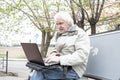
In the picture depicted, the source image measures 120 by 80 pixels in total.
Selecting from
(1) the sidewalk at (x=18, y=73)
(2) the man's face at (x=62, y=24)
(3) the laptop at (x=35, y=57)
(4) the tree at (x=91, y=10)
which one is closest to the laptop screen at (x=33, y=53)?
(3) the laptop at (x=35, y=57)

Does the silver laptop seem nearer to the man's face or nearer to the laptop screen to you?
the laptop screen

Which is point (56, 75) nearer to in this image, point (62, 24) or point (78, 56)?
point (78, 56)

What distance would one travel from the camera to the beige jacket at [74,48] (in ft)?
9.48

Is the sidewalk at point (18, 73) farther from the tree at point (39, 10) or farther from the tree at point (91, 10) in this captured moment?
the tree at point (91, 10)

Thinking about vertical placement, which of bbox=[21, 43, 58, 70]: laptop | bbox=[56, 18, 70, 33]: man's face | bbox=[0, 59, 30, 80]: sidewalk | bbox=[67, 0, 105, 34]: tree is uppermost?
bbox=[67, 0, 105, 34]: tree

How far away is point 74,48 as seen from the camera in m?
3.00

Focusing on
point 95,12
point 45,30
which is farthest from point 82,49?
point 45,30

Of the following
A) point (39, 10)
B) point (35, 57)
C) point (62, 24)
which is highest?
point (39, 10)

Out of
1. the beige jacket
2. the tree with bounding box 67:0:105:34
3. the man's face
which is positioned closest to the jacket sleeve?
the beige jacket

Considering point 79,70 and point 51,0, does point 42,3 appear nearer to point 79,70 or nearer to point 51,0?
point 51,0

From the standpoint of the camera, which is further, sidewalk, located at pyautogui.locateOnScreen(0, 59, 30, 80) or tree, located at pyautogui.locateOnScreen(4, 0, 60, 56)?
sidewalk, located at pyautogui.locateOnScreen(0, 59, 30, 80)

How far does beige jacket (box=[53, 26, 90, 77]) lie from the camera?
2891mm

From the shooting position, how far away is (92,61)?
324 cm

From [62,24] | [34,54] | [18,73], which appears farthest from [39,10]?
[34,54]
